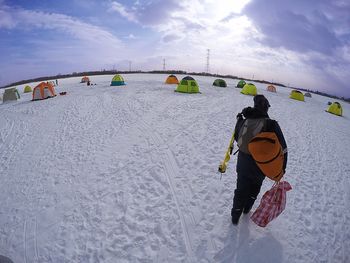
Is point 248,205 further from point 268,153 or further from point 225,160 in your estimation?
point 268,153

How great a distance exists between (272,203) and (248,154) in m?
0.96

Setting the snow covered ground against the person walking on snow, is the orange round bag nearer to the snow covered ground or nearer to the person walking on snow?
the person walking on snow

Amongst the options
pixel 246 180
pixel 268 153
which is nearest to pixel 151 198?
pixel 246 180

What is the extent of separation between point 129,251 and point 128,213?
1060mm

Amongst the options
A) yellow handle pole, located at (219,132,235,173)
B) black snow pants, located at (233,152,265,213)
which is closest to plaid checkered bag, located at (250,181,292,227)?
black snow pants, located at (233,152,265,213)

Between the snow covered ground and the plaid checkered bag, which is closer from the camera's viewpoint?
the plaid checkered bag

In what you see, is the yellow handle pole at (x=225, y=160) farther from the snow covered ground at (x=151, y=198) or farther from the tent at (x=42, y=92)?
the tent at (x=42, y=92)

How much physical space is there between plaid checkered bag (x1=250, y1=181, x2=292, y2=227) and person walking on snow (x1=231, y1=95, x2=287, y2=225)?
26cm

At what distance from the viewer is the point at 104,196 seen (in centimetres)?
607

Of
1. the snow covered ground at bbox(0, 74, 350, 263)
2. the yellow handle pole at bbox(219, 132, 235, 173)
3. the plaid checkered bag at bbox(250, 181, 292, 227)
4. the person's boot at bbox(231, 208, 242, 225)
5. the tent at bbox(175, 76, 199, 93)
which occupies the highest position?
the tent at bbox(175, 76, 199, 93)

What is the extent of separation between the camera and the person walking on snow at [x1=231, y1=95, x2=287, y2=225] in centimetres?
408

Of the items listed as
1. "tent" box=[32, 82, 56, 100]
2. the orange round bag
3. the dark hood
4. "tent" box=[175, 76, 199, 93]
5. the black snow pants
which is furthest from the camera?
"tent" box=[175, 76, 199, 93]

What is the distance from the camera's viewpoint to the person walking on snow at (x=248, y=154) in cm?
408

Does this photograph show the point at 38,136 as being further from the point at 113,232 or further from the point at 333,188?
the point at 333,188
